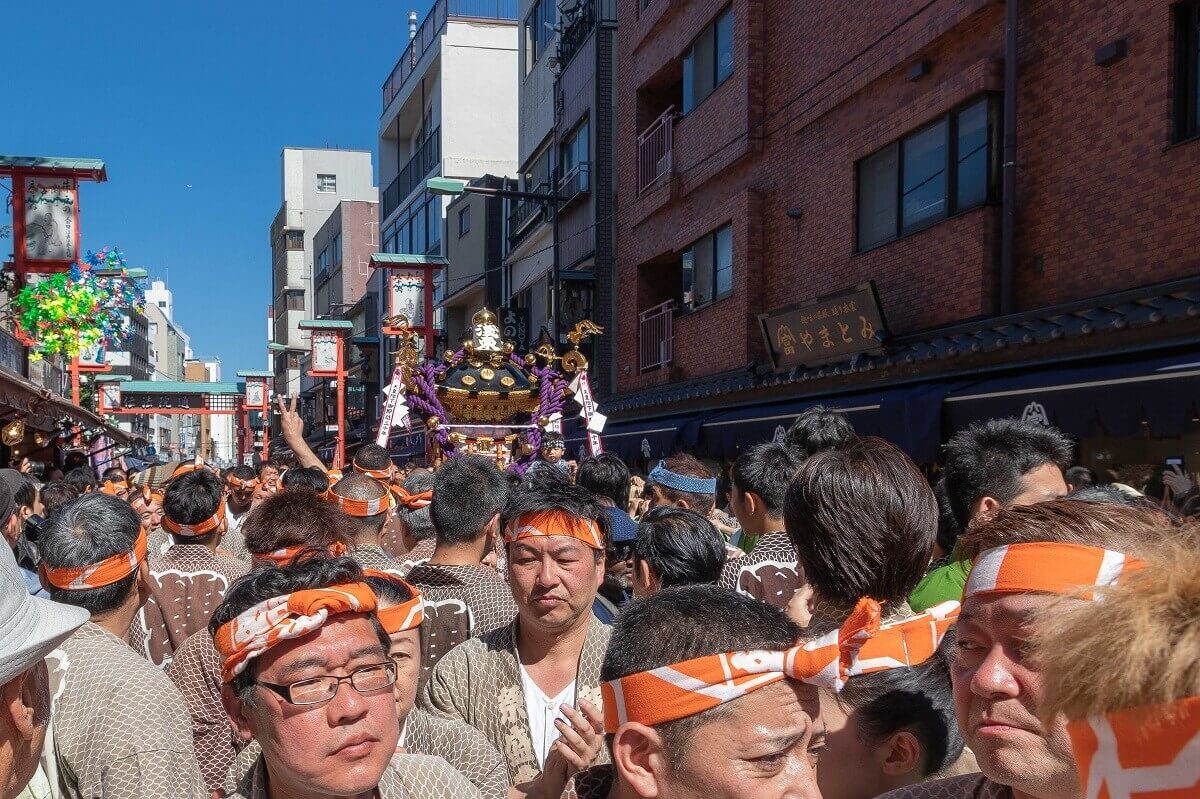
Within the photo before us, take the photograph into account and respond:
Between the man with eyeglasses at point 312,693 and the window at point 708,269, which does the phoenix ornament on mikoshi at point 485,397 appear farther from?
the man with eyeglasses at point 312,693

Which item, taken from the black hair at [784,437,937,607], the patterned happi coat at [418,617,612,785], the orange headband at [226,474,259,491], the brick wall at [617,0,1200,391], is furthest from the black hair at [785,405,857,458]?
the orange headband at [226,474,259,491]

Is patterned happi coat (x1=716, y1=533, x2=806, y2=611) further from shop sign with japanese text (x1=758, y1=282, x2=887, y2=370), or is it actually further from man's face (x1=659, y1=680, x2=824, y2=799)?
shop sign with japanese text (x1=758, y1=282, x2=887, y2=370)

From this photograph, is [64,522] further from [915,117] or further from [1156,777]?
[915,117]

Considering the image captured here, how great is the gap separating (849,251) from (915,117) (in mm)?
2010

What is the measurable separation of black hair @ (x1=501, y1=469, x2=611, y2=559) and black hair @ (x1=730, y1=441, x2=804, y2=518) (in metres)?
1.03

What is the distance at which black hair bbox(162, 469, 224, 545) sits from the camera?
4.95 m

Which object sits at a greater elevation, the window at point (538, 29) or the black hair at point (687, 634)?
the window at point (538, 29)

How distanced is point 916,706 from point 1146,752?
1.24 metres

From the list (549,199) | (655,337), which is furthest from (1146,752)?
(549,199)

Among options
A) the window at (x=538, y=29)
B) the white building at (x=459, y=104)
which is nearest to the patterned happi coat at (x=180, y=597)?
the window at (x=538, y=29)

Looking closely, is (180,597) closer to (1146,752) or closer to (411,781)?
(411,781)

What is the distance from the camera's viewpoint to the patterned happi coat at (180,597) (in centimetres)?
446

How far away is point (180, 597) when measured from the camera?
15.0ft

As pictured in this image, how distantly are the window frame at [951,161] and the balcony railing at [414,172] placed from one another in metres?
24.0
